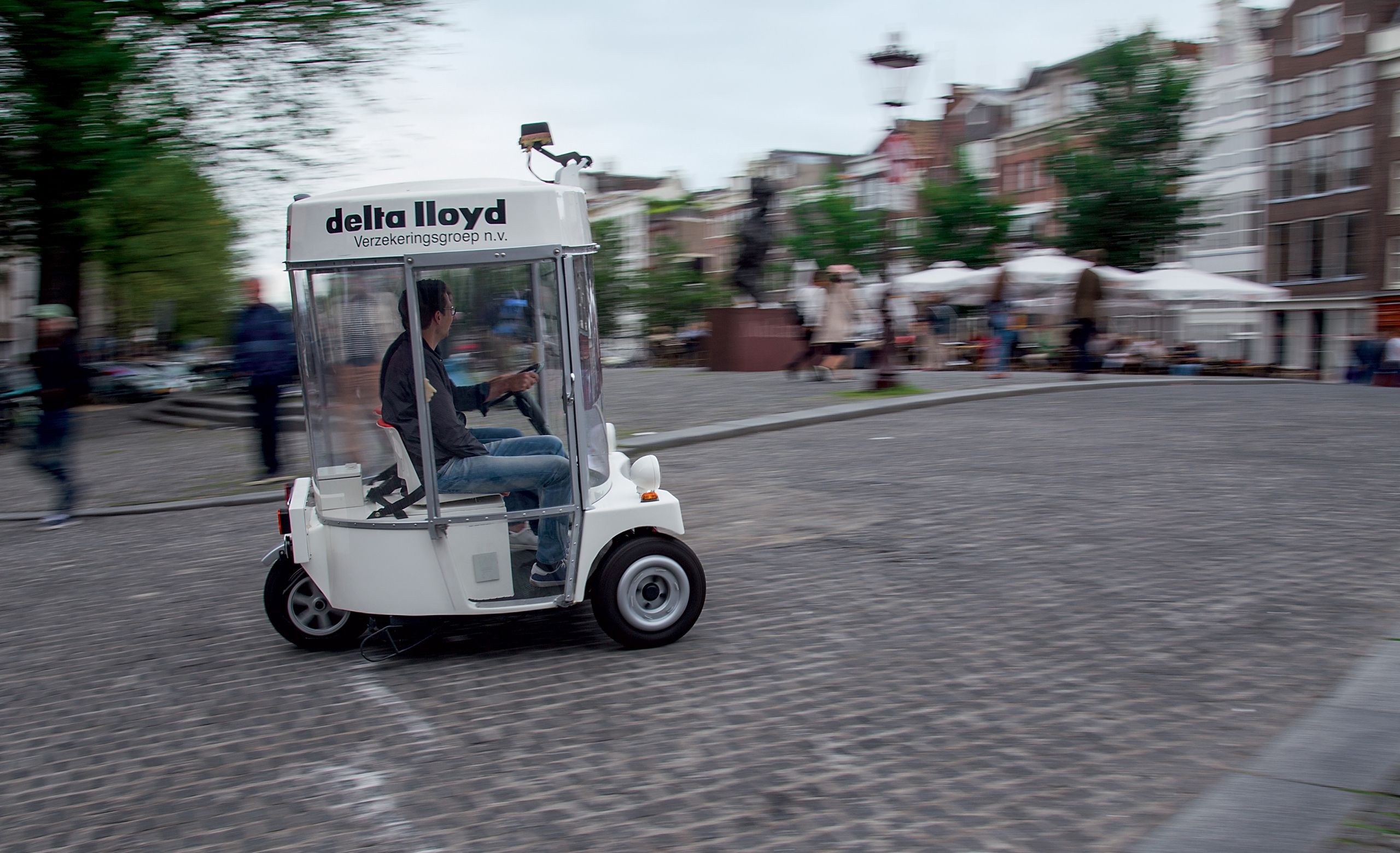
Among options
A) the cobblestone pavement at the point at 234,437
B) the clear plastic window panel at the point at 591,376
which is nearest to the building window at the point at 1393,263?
the cobblestone pavement at the point at 234,437

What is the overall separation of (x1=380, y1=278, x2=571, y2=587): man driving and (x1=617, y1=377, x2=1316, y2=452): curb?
5859 millimetres

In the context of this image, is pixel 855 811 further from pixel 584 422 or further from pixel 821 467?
pixel 821 467

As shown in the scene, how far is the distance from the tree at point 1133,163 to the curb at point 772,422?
54.3ft

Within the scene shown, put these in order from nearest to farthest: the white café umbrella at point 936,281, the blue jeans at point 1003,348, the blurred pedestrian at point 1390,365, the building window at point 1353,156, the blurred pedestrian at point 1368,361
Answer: the blue jeans at point 1003,348, the blurred pedestrian at point 1390,365, the white café umbrella at point 936,281, the blurred pedestrian at point 1368,361, the building window at point 1353,156

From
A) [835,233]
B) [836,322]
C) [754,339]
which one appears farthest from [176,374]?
[836,322]

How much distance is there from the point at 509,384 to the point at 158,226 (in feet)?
65.9

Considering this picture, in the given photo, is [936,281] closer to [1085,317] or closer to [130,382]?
[1085,317]

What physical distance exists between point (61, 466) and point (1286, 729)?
9.47 metres

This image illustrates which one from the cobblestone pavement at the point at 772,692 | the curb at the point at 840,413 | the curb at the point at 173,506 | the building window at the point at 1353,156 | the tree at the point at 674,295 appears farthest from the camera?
the tree at the point at 674,295

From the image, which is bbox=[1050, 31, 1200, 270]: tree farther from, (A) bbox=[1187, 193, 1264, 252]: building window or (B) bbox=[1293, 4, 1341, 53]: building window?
(A) bbox=[1187, 193, 1264, 252]: building window

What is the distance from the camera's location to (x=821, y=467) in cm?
956

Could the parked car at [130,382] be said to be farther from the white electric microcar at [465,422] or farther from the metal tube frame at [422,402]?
the metal tube frame at [422,402]

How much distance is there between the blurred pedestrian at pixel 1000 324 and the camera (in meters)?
20.6

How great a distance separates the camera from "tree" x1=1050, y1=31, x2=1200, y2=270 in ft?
109
